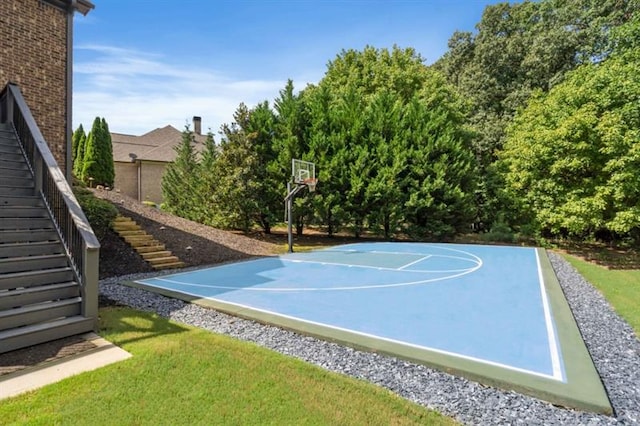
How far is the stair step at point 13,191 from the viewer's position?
18.8 ft

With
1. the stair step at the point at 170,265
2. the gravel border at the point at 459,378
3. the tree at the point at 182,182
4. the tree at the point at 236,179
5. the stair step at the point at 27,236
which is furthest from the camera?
the tree at the point at 182,182

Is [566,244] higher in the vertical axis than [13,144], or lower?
lower

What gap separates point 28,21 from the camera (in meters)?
7.32

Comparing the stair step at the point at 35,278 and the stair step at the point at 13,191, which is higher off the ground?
the stair step at the point at 13,191

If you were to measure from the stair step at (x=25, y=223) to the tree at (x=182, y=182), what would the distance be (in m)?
14.7

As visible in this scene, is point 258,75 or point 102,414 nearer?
point 102,414

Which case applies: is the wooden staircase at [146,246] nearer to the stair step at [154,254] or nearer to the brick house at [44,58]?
the stair step at [154,254]

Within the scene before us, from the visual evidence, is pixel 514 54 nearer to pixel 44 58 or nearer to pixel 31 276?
pixel 44 58

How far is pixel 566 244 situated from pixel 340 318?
660 inches

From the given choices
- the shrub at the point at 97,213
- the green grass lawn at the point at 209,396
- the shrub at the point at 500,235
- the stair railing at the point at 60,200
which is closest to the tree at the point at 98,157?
the shrub at the point at 97,213

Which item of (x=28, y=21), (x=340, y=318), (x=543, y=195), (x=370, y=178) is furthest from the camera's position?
(x=370, y=178)

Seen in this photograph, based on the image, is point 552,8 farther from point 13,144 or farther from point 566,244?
point 13,144

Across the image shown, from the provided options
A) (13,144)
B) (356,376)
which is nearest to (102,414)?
(356,376)

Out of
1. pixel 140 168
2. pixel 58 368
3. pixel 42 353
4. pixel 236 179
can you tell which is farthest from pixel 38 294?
pixel 140 168
